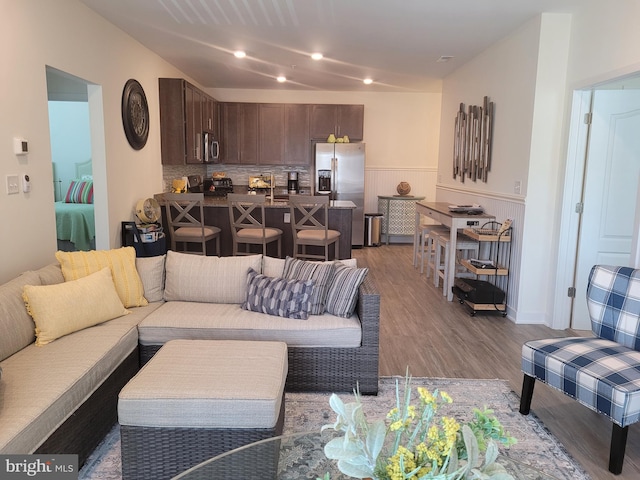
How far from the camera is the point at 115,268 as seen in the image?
114 inches

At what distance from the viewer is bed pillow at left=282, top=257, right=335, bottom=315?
2.85m

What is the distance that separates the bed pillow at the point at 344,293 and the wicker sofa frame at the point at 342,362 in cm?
8

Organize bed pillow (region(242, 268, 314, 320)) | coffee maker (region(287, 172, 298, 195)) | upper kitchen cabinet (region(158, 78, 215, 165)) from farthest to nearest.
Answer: coffee maker (region(287, 172, 298, 195))
upper kitchen cabinet (region(158, 78, 215, 165))
bed pillow (region(242, 268, 314, 320))

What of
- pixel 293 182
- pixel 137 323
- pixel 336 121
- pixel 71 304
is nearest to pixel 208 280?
pixel 137 323

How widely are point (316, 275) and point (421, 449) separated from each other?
194cm

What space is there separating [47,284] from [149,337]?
24.9 inches

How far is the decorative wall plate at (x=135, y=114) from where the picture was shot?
4680 millimetres

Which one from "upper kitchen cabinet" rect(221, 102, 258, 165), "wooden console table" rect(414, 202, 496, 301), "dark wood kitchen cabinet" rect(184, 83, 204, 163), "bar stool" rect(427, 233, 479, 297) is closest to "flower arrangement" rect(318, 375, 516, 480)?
"wooden console table" rect(414, 202, 496, 301)

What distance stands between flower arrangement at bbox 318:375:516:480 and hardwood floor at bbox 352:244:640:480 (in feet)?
4.83

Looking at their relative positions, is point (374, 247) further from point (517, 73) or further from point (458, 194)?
point (517, 73)

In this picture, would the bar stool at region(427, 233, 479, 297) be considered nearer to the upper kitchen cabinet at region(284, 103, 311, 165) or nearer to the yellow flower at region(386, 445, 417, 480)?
the upper kitchen cabinet at region(284, 103, 311, 165)

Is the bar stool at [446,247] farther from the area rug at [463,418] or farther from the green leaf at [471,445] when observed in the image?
the green leaf at [471,445]

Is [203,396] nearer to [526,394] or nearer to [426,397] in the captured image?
[426,397]

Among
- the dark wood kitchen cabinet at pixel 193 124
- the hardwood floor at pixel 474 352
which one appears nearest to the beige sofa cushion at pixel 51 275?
the hardwood floor at pixel 474 352
